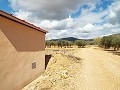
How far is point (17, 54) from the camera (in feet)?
30.8

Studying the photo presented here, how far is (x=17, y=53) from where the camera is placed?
9.38 m

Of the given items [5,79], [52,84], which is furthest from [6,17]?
[52,84]

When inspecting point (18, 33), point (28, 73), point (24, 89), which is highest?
point (18, 33)

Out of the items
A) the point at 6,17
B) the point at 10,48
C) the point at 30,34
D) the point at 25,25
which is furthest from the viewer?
the point at 30,34

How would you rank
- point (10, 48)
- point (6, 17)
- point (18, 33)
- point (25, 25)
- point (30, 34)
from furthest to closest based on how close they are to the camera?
point (30, 34) → point (25, 25) → point (18, 33) → point (10, 48) → point (6, 17)

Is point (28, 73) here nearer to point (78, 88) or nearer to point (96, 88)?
point (78, 88)

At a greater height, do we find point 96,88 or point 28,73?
point 28,73

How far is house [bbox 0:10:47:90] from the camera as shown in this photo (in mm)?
7965

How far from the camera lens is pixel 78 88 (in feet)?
33.1

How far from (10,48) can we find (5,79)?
5.70 feet

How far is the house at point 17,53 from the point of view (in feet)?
26.1

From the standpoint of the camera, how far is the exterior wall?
798cm

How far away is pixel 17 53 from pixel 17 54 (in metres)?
0.06

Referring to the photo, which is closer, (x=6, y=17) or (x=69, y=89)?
(x=6, y=17)
